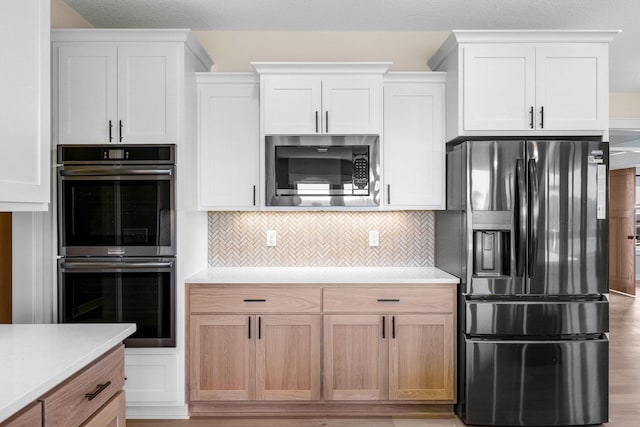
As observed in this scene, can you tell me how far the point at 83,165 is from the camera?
282cm

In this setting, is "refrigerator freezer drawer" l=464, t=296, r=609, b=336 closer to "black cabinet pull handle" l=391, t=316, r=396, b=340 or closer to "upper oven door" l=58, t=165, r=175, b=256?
"black cabinet pull handle" l=391, t=316, r=396, b=340

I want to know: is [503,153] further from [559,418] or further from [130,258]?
[130,258]

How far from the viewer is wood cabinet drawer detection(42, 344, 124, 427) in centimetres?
126

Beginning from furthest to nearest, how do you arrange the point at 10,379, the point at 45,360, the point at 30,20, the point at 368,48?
the point at 368,48 → the point at 30,20 → the point at 45,360 → the point at 10,379

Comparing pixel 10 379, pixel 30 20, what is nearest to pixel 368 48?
pixel 30 20

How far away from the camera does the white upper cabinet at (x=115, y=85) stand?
9.34 feet

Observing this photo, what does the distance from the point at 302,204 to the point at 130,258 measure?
112 cm

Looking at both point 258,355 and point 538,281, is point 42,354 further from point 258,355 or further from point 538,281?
point 538,281

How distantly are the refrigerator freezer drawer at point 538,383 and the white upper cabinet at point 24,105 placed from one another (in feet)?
8.03

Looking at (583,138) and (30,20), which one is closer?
(30,20)

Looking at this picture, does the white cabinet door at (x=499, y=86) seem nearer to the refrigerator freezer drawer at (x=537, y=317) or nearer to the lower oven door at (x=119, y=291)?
the refrigerator freezer drawer at (x=537, y=317)

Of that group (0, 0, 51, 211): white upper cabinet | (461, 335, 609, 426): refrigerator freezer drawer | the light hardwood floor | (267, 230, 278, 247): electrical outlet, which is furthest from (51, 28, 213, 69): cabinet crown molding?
(461, 335, 609, 426): refrigerator freezer drawer

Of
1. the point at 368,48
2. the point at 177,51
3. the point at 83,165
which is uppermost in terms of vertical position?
the point at 368,48

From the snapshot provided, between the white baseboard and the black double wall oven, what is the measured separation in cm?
44
